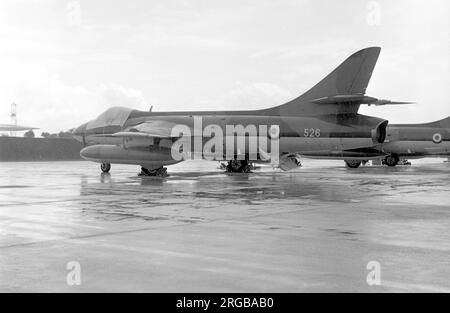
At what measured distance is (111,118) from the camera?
29.3m

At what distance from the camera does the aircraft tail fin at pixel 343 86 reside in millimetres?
24172

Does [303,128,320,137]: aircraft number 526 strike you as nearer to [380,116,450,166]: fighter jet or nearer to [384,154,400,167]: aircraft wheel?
[380,116,450,166]: fighter jet

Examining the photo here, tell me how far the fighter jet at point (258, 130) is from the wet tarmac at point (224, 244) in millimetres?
10537

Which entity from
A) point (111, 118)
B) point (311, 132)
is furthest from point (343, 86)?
point (111, 118)

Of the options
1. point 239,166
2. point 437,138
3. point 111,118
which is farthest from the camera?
point 437,138

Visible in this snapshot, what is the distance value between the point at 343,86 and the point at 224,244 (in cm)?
1842

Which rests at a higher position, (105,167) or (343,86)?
(343,86)

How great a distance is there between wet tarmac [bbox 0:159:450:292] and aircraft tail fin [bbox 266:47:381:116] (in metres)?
10.9

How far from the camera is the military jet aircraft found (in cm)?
4056

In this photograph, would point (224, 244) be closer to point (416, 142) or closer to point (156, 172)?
point (156, 172)

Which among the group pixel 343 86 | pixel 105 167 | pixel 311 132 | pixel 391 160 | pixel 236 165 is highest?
pixel 343 86

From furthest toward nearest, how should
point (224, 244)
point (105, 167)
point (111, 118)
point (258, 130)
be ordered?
point (111, 118) < point (105, 167) < point (258, 130) < point (224, 244)
